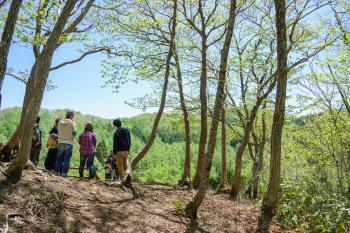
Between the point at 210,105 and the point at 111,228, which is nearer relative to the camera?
the point at 111,228

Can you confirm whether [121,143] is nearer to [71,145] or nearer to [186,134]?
[71,145]

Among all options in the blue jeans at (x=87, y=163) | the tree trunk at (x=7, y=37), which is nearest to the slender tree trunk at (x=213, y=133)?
the blue jeans at (x=87, y=163)

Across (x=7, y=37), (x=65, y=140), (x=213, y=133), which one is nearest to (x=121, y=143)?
(x=65, y=140)

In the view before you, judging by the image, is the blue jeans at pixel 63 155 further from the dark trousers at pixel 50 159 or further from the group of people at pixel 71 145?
the dark trousers at pixel 50 159

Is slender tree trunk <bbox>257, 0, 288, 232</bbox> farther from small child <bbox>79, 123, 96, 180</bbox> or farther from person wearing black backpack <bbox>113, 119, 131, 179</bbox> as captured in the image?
small child <bbox>79, 123, 96, 180</bbox>

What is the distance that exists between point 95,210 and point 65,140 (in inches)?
120

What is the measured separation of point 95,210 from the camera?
7426mm

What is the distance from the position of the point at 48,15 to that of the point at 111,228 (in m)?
8.16

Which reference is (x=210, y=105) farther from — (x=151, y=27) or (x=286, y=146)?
(x=286, y=146)

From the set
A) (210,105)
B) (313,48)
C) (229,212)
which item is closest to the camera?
(229,212)

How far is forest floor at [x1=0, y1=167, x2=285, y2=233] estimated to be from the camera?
6.24 m

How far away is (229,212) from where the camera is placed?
10.4 m

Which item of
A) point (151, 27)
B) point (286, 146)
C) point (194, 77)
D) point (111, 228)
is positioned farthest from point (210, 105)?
point (111, 228)

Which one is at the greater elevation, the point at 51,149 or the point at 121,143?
the point at 121,143
